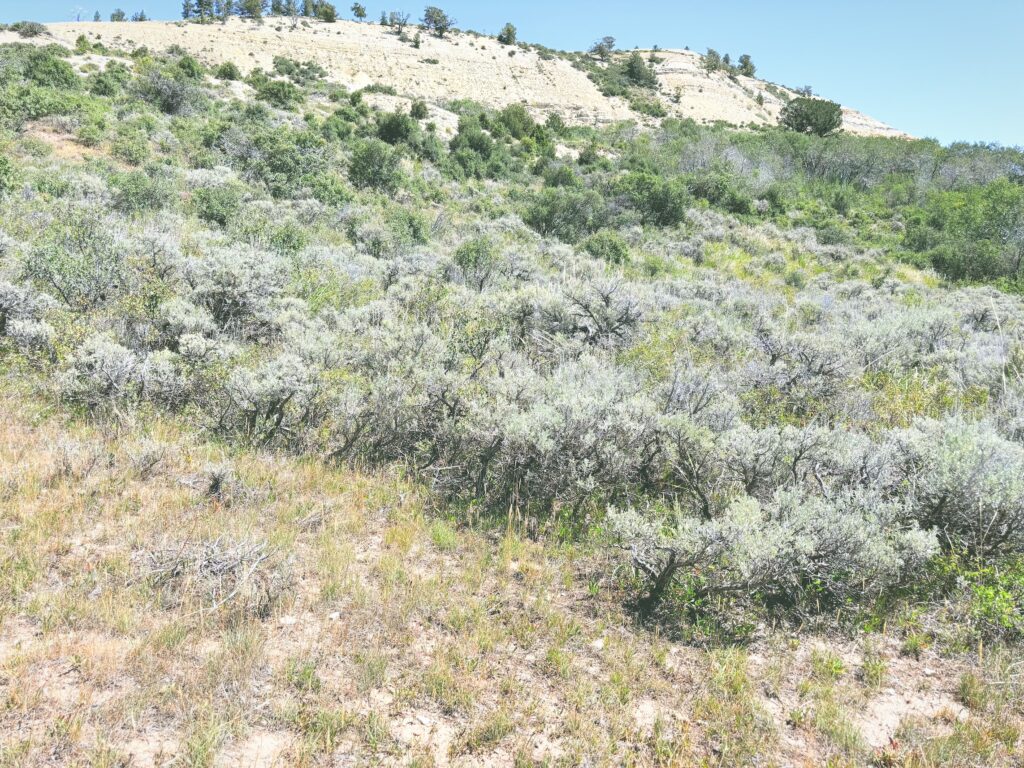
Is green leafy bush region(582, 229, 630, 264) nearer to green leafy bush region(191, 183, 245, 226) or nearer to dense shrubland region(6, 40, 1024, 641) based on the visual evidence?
dense shrubland region(6, 40, 1024, 641)

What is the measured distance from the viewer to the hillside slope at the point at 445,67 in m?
44.5

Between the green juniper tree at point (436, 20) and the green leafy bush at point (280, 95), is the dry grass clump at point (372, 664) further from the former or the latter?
the green juniper tree at point (436, 20)

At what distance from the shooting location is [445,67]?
53281 mm

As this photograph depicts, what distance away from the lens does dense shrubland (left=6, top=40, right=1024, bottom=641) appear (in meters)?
3.90

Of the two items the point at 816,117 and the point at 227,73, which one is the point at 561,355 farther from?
the point at 816,117

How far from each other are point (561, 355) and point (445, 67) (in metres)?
55.9

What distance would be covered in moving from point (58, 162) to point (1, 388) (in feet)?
48.9

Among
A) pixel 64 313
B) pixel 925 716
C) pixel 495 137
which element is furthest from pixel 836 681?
pixel 495 137

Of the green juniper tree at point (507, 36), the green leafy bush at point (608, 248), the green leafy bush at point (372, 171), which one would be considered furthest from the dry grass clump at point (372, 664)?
the green juniper tree at point (507, 36)

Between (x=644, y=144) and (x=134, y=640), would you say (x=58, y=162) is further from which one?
(x=644, y=144)

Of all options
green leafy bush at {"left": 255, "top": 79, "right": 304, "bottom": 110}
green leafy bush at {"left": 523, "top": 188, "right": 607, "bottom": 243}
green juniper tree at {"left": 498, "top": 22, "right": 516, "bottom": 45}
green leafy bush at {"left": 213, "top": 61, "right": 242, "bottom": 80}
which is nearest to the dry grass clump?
green leafy bush at {"left": 523, "top": 188, "right": 607, "bottom": 243}

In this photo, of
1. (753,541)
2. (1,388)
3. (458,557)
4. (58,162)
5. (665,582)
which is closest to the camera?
(753,541)

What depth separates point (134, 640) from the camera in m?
2.93

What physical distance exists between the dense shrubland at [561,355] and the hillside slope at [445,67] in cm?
2891
